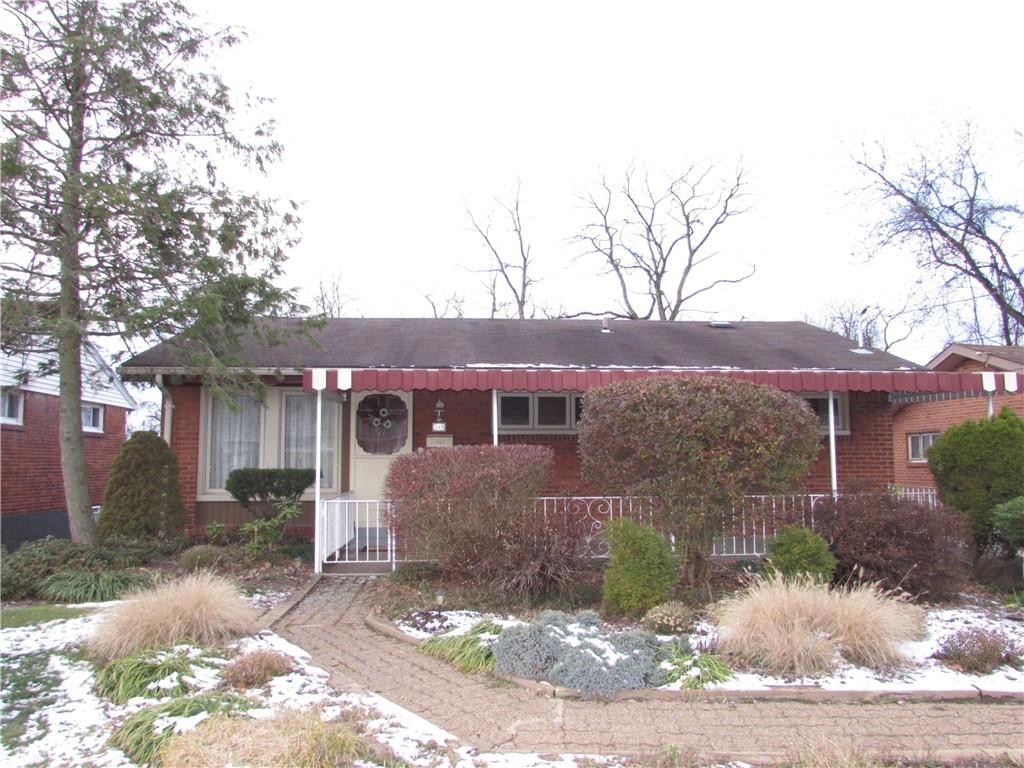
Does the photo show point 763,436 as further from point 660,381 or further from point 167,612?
point 167,612

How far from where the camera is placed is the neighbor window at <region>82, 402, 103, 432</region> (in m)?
17.6

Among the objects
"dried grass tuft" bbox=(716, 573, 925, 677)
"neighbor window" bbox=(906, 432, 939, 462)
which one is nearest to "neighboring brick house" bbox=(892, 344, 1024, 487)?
"neighbor window" bbox=(906, 432, 939, 462)

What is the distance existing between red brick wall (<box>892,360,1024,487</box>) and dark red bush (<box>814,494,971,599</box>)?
430 inches

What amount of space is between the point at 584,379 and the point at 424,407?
3.20 meters

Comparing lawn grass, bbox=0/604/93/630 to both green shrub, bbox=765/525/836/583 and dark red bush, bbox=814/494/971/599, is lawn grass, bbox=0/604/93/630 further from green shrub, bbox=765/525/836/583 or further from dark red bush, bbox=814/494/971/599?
dark red bush, bbox=814/494/971/599

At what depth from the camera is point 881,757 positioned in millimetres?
3590

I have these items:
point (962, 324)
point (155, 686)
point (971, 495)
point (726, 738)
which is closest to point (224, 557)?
point (155, 686)

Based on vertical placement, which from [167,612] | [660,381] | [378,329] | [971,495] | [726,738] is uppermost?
[378,329]

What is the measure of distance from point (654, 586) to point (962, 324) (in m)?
28.5

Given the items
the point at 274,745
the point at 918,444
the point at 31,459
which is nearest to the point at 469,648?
the point at 274,745

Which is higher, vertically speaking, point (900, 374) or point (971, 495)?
point (900, 374)

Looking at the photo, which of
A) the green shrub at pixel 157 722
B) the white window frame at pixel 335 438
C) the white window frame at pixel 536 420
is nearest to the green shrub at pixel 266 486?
the white window frame at pixel 335 438

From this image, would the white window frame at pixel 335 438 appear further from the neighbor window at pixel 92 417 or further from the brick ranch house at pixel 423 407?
the neighbor window at pixel 92 417

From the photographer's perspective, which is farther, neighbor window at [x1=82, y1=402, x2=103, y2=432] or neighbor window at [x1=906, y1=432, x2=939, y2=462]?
neighbor window at [x1=906, y1=432, x2=939, y2=462]
